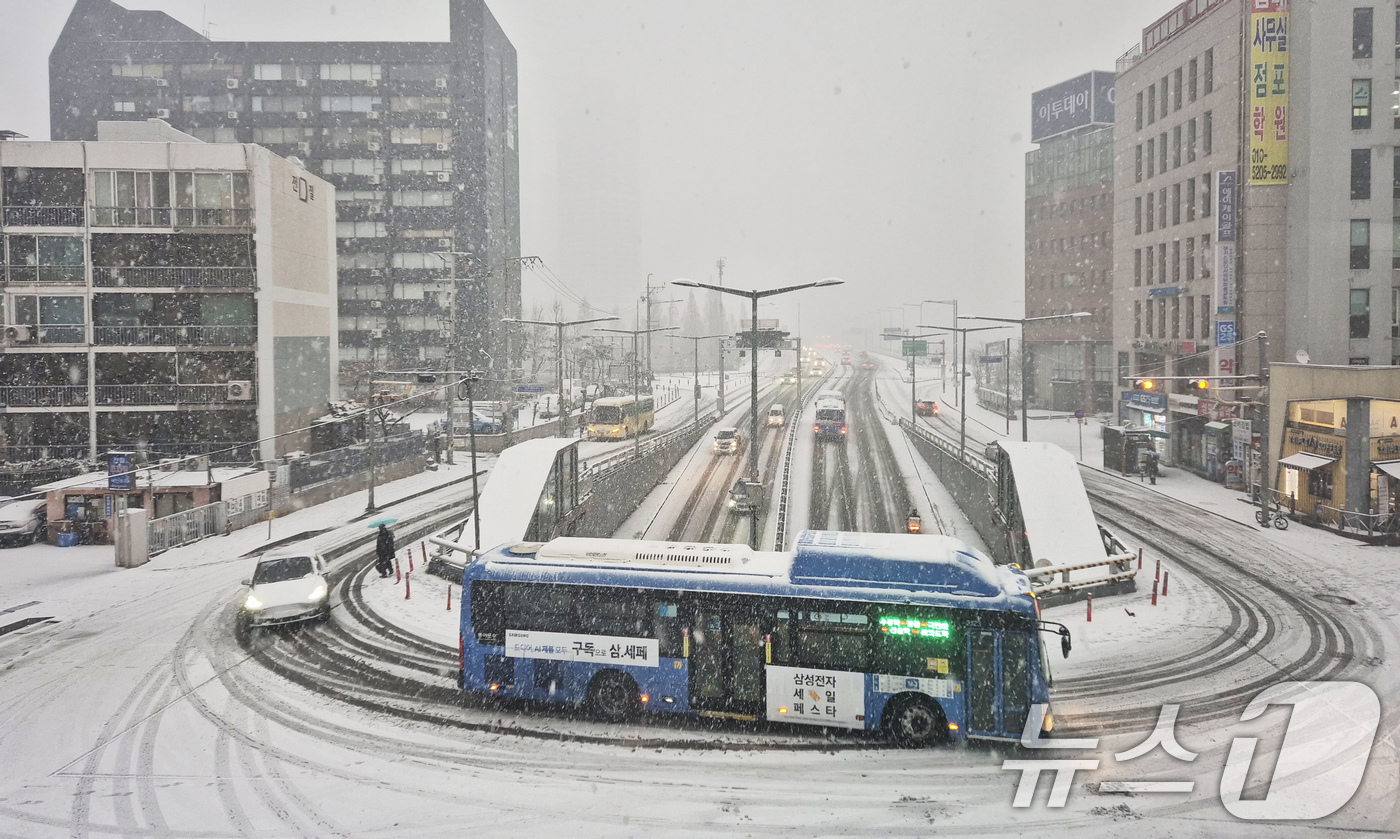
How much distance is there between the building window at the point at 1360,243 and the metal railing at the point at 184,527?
4854cm

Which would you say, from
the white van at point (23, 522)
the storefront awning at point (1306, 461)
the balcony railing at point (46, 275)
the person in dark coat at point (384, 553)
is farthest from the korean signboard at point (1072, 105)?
the white van at point (23, 522)

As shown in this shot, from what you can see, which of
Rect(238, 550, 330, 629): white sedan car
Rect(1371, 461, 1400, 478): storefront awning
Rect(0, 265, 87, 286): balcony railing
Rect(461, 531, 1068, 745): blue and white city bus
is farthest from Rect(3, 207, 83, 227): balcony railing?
Rect(1371, 461, 1400, 478): storefront awning

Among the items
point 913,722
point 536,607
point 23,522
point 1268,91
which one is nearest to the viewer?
point 913,722

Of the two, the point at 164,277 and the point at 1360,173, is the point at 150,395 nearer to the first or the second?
the point at 164,277

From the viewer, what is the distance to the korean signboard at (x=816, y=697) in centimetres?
1252

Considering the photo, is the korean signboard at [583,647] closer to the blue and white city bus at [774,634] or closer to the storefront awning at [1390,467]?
the blue and white city bus at [774,634]

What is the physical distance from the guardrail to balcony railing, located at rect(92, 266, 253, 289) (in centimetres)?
2789

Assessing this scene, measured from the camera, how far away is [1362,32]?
36750mm

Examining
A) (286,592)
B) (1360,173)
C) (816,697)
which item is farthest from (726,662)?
(1360,173)

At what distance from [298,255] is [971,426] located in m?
47.4

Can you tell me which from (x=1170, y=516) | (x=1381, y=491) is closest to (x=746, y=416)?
(x=1170, y=516)

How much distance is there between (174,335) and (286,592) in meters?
27.6

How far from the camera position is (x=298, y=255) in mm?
45000

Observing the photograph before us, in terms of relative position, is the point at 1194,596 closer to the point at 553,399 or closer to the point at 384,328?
the point at 553,399
